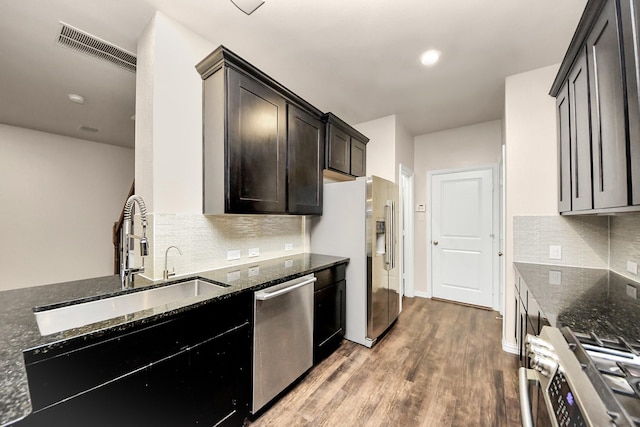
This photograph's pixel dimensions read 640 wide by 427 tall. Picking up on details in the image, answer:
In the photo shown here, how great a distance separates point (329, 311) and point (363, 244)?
2.39 feet

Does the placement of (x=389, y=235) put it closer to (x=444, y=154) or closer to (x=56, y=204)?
(x=444, y=154)

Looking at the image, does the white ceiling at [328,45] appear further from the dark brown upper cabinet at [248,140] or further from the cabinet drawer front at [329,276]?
the cabinet drawer front at [329,276]

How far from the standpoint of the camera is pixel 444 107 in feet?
10.6

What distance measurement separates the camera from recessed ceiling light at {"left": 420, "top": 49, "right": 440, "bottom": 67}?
7.16 ft

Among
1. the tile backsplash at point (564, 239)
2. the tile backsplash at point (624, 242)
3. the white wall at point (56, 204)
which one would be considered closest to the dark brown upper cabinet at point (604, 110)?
the tile backsplash at point (624, 242)

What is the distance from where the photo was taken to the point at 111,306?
1.46 metres

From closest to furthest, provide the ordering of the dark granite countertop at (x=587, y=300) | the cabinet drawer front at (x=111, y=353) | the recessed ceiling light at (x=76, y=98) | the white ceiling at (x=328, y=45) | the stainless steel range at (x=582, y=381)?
1. the stainless steel range at (x=582, y=381)
2. the cabinet drawer front at (x=111, y=353)
3. the dark granite countertop at (x=587, y=300)
4. the white ceiling at (x=328, y=45)
5. the recessed ceiling light at (x=76, y=98)

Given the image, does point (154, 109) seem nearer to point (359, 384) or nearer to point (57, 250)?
point (359, 384)

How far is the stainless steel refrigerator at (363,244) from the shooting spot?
8.34 feet

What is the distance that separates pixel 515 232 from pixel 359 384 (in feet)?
6.69

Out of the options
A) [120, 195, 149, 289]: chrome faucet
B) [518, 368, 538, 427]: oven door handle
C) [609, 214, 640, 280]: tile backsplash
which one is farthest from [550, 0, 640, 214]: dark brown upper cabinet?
[120, 195, 149, 289]: chrome faucet

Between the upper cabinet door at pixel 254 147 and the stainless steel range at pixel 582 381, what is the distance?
1.75 meters

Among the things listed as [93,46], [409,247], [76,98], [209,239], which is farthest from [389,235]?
[76,98]

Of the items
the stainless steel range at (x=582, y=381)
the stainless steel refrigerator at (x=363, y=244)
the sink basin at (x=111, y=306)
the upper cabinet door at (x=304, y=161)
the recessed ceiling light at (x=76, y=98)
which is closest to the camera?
the stainless steel range at (x=582, y=381)
